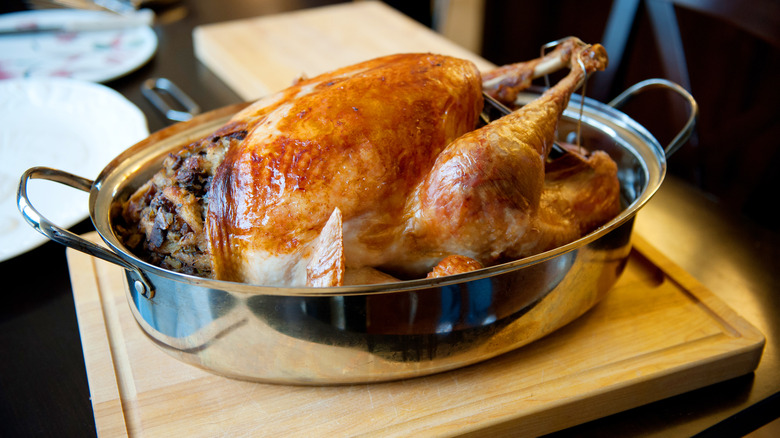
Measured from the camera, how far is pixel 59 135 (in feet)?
5.14

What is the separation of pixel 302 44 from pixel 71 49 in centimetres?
73

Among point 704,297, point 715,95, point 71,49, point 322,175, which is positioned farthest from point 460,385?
point 715,95

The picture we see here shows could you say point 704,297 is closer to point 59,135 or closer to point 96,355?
point 96,355

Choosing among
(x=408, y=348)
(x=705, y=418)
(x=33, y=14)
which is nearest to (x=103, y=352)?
(x=408, y=348)

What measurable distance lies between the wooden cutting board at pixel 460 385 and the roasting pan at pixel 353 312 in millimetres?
33

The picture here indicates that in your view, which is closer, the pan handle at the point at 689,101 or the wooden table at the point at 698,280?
the wooden table at the point at 698,280

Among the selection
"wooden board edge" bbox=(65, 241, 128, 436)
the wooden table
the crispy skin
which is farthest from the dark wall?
"wooden board edge" bbox=(65, 241, 128, 436)

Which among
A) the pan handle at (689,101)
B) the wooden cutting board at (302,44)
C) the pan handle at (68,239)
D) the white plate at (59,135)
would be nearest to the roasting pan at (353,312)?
the pan handle at (68,239)

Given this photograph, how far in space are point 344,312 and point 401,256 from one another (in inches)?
7.3

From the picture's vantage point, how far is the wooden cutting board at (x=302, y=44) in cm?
184

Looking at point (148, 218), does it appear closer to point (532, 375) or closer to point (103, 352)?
point (103, 352)

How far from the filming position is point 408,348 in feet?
2.73

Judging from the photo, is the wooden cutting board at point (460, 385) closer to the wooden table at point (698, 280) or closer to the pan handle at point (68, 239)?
the wooden table at point (698, 280)

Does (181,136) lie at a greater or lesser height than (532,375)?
greater
